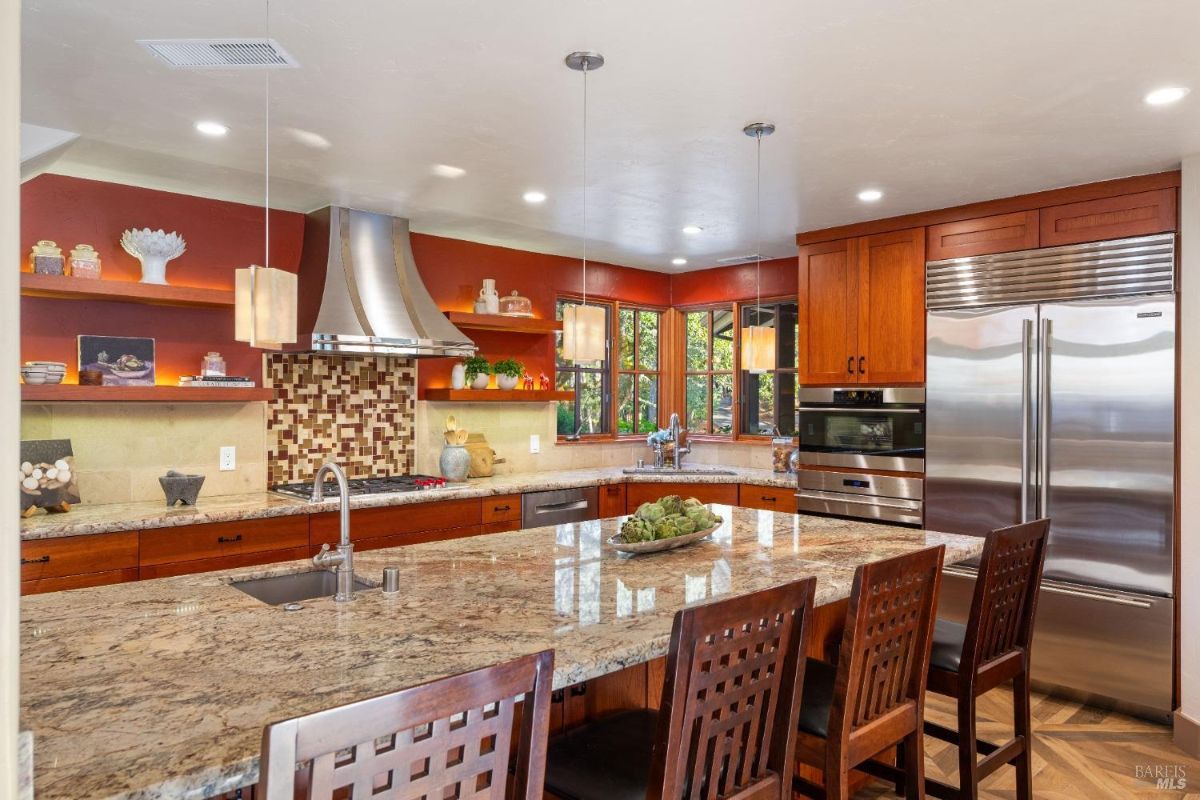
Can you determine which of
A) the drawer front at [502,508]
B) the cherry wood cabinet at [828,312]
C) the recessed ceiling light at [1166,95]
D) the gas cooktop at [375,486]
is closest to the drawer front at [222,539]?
the gas cooktop at [375,486]

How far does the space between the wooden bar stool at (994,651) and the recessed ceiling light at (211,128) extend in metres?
2.98

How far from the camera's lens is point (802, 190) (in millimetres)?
3875

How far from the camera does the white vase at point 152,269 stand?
3.66m

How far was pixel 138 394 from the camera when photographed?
3.58 meters

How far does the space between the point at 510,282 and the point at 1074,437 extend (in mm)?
3404

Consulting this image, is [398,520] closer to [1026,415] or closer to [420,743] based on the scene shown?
[420,743]

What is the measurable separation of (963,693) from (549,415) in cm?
366

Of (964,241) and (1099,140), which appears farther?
(964,241)

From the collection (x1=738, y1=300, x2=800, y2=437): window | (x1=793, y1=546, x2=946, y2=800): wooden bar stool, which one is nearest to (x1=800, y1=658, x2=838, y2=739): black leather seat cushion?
(x1=793, y1=546, x2=946, y2=800): wooden bar stool

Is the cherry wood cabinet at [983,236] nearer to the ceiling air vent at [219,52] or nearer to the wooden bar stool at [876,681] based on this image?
the wooden bar stool at [876,681]

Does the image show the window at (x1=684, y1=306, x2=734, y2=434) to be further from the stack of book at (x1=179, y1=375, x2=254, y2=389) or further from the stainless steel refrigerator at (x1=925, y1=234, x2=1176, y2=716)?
the stack of book at (x1=179, y1=375, x2=254, y2=389)

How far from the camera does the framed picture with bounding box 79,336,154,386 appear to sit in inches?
143
